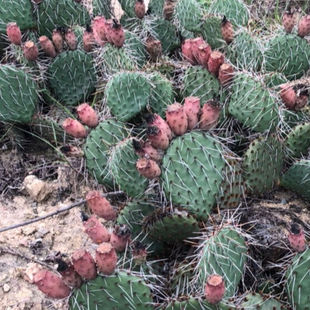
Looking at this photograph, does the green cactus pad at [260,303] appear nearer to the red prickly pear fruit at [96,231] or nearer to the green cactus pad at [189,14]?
the red prickly pear fruit at [96,231]

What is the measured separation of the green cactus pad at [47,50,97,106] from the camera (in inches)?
122

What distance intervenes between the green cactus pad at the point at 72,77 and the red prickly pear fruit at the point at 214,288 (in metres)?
1.57

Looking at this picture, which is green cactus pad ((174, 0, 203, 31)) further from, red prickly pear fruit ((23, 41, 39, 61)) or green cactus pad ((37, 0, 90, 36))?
red prickly pear fruit ((23, 41, 39, 61))

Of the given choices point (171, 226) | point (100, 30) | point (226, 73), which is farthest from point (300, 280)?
point (100, 30)

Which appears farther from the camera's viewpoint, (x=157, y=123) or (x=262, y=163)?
(x=262, y=163)

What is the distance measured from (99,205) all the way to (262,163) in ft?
2.35

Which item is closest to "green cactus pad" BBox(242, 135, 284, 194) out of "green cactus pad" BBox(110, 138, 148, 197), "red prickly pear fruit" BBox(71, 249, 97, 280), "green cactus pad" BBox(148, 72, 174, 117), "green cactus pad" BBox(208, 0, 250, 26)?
"green cactus pad" BBox(110, 138, 148, 197)

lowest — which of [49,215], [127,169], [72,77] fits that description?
[49,215]

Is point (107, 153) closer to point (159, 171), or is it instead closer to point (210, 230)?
point (159, 171)

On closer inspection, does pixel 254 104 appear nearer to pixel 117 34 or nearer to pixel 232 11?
Result: pixel 117 34

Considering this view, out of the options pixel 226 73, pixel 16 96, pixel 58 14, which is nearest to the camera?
pixel 226 73

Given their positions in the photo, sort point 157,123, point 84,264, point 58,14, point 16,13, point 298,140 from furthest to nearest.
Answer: point 58,14
point 16,13
point 298,140
point 157,123
point 84,264

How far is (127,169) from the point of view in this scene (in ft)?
8.00

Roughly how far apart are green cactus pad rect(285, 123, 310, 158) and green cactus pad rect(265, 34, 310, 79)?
1.59ft
